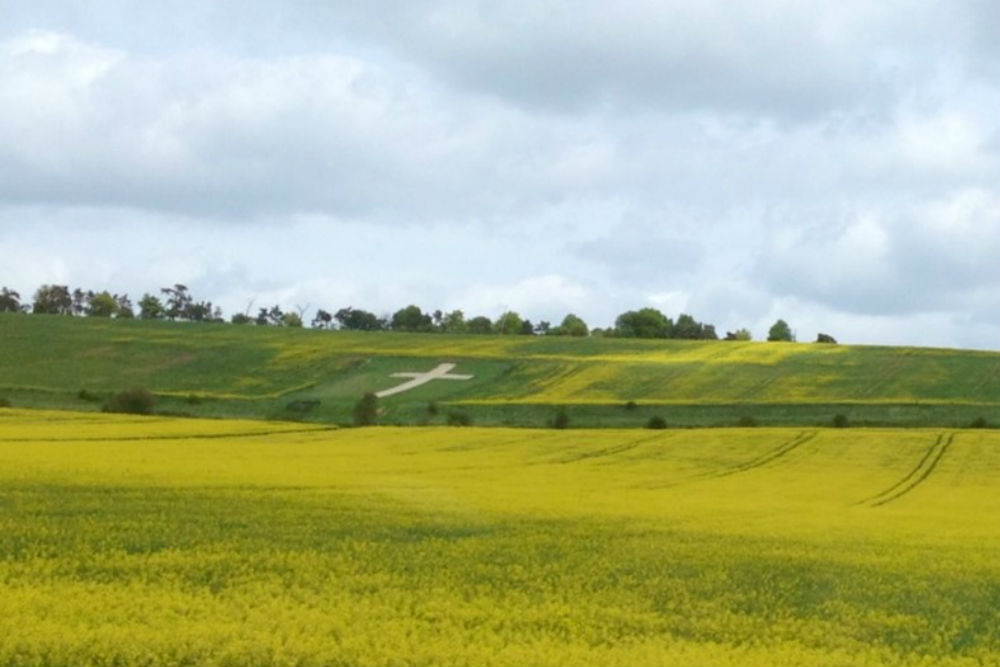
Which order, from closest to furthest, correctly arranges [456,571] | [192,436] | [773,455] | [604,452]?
[456,571] → [192,436] → [604,452] → [773,455]

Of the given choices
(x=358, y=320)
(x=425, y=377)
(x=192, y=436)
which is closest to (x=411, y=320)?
(x=358, y=320)

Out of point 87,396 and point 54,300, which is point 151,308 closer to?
point 54,300

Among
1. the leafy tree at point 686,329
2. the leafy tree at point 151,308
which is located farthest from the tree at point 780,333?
the leafy tree at point 151,308

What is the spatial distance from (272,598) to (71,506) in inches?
253

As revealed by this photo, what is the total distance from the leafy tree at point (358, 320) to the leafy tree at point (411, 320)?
77.9 inches

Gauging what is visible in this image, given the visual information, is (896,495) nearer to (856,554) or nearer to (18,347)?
(856,554)

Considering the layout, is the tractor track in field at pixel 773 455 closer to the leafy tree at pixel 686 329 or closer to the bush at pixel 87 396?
the bush at pixel 87 396

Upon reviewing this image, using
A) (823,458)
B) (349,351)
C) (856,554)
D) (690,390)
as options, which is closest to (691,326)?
(349,351)

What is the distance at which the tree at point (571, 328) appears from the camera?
16412 cm

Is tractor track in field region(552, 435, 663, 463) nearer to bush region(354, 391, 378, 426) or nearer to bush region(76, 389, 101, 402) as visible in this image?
bush region(354, 391, 378, 426)

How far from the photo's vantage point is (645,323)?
16738 centimetres

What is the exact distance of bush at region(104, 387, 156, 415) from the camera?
61906 mm

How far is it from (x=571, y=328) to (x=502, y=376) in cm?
8449

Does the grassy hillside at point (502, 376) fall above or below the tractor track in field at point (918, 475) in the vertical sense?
above
